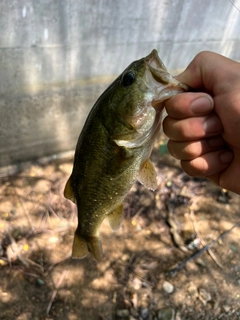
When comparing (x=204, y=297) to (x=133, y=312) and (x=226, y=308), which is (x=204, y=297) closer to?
(x=226, y=308)

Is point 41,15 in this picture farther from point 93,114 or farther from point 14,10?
point 93,114

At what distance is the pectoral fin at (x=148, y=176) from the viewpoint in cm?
159

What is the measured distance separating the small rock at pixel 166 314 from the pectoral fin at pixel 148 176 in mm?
1699

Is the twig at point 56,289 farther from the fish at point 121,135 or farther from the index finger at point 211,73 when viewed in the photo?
the index finger at point 211,73

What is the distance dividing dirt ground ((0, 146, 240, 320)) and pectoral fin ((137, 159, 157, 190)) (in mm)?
1662

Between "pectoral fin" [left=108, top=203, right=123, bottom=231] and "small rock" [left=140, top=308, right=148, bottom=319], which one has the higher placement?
"pectoral fin" [left=108, top=203, right=123, bottom=231]

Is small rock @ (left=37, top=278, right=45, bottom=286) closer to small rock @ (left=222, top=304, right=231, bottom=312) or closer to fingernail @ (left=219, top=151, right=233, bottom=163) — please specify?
small rock @ (left=222, top=304, right=231, bottom=312)

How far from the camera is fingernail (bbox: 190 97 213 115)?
132cm

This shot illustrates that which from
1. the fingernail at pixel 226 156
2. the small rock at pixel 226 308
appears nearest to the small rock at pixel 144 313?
the small rock at pixel 226 308

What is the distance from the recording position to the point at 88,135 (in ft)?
4.77

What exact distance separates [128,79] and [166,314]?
2.23 metres

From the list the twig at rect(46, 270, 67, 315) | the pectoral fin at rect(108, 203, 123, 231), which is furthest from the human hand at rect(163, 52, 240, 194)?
the twig at rect(46, 270, 67, 315)

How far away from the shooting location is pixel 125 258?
307cm

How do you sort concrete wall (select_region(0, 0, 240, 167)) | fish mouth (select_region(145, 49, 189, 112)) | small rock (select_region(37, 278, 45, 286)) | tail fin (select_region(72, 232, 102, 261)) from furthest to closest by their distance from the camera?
small rock (select_region(37, 278, 45, 286)) → concrete wall (select_region(0, 0, 240, 167)) → tail fin (select_region(72, 232, 102, 261)) → fish mouth (select_region(145, 49, 189, 112))
